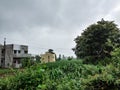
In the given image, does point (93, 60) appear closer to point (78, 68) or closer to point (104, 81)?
point (78, 68)

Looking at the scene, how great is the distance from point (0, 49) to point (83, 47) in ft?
→ 82.0

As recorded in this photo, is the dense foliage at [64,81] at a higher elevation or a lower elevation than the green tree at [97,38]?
lower

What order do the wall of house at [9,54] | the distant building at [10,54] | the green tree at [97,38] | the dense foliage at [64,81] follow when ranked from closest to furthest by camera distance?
the dense foliage at [64,81], the green tree at [97,38], the distant building at [10,54], the wall of house at [9,54]

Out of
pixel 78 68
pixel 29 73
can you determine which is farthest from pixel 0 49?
pixel 29 73

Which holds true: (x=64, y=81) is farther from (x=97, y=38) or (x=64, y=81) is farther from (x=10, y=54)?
(x=10, y=54)

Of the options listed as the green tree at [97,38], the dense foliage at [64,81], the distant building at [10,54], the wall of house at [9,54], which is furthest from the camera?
the wall of house at [9,54]

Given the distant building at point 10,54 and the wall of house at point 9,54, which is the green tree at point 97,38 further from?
the wall of house at point 9,54

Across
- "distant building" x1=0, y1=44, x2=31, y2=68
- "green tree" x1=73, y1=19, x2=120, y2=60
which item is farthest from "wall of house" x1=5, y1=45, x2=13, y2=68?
"green tree" x1=73, y1=19, x2=120, y2=60

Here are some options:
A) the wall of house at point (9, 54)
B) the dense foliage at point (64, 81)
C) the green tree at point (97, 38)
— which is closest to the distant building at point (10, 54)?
the wall of house at point (9, 54)

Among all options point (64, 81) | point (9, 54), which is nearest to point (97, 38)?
point (64, 81)

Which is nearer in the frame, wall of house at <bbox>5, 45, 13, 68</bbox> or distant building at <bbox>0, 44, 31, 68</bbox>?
distant building at <bbox>0, 44, 31, 68</bbox>

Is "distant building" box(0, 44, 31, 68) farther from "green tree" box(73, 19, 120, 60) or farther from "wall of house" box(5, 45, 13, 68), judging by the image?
"green tree" box(73, 19, 120, 60)

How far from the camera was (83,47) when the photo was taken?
23547 mm

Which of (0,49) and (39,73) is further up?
(0,49)
